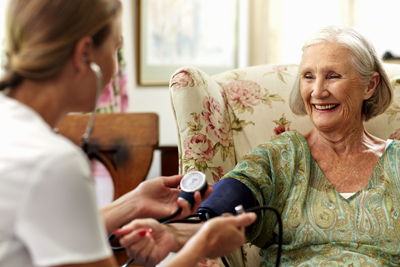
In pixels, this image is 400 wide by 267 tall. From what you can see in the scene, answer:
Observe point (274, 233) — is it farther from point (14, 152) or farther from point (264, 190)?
point (14, 152)

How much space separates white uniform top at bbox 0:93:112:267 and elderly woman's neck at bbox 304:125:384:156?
0.97 m

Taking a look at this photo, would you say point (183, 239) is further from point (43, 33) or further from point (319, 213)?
point (43, 33)

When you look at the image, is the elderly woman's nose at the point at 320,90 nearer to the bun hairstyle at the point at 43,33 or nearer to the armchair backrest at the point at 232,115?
the armchair backrest at the point at 232,115

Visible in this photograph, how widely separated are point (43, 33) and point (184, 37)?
259 cm

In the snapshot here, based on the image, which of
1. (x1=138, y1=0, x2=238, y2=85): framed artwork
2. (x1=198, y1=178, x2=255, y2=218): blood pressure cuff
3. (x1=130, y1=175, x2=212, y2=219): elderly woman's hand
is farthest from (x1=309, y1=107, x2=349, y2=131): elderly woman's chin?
(x1=138, y1=0, x2=238, y2=85): framed artwork

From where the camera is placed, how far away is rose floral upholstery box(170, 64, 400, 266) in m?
1.44

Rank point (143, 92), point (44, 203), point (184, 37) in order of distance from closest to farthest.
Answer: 1. point (44, 203)
2. point (143, 92)
3. point (184, 37)

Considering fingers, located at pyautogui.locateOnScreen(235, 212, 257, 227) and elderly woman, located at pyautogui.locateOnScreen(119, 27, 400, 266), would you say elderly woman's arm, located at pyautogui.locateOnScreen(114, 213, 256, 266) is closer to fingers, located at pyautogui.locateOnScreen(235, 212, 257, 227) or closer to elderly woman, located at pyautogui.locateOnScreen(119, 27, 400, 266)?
fingers, located at pyautogui.locateOnScreen(235, 212, 257, 227)

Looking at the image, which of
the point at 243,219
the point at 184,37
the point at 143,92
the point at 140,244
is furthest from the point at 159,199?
the point at 184,37

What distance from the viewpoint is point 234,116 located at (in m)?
1.61

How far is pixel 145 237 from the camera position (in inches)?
38.6

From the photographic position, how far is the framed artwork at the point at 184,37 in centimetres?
305

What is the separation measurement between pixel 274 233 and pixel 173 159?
43.1 inches

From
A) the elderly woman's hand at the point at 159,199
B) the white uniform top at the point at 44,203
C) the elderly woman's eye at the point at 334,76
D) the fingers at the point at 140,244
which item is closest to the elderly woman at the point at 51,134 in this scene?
the white uniform top at the point at 44,203
